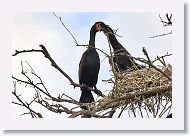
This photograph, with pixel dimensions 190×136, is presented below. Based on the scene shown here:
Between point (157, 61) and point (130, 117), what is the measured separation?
0.26 m

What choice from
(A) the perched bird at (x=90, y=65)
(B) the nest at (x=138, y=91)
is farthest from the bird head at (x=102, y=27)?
(B) the nest at (x=138, y=91)

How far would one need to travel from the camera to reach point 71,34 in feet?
6.12

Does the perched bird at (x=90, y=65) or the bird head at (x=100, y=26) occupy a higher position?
the bird head at (x=100, y=26)

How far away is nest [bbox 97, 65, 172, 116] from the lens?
1626mm

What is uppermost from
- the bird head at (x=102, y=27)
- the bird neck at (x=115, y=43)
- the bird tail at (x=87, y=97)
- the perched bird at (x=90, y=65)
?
the bird head at (x=102, y=27)

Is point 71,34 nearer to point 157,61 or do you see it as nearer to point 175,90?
point 157,61

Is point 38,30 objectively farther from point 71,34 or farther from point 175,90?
point 175,90

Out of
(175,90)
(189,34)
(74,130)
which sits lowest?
(74,130)

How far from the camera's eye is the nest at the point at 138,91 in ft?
5.33

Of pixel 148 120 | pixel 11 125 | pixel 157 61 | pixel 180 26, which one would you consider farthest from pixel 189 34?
pixel 11 125

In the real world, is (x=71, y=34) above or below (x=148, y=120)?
above

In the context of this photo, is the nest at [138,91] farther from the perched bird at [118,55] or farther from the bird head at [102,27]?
the bird head at [102,27]

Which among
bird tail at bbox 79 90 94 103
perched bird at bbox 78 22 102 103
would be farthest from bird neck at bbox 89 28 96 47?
bird tail at bbox 79 90 94 103

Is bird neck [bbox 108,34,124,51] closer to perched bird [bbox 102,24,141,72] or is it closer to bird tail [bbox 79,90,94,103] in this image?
perched bird [bbox 102,24,141,72]
